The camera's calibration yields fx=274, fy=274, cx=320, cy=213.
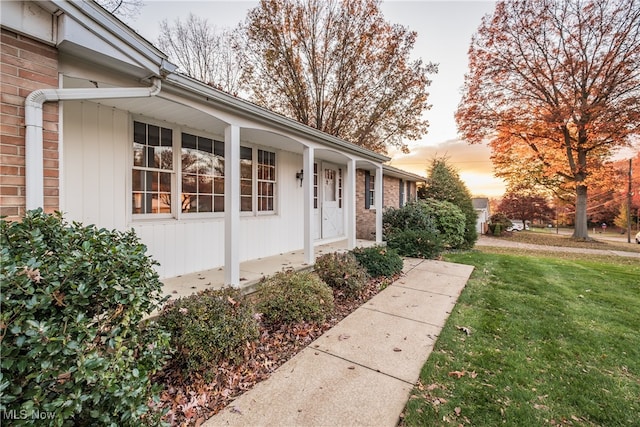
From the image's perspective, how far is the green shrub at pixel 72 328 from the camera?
140cm

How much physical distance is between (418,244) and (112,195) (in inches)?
303

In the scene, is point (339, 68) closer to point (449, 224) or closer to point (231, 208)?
point (449, 224)

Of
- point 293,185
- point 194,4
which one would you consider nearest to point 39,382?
point 293,185

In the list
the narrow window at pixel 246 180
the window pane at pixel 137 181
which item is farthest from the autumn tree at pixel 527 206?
the window pane at pixel 137 181

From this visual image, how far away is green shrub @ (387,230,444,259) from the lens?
27.5ft

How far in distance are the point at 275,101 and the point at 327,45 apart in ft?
12.6

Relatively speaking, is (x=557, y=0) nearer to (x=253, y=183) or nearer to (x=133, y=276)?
(x=253, y=183)

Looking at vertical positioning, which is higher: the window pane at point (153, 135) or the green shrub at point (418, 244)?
the window pane at point (153, 135)

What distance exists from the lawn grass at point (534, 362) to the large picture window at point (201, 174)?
14.5ft

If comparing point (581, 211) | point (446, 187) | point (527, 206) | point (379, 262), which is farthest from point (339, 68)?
point (527, 206)

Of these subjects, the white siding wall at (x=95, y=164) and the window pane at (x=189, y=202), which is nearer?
the white siding wall at (x=95, y=164)

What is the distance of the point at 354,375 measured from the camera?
9.04 ft

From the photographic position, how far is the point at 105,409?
5.39 feet

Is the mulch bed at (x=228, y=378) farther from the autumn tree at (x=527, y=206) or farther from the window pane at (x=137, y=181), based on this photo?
the autumn tree at (x=527, y=206)
